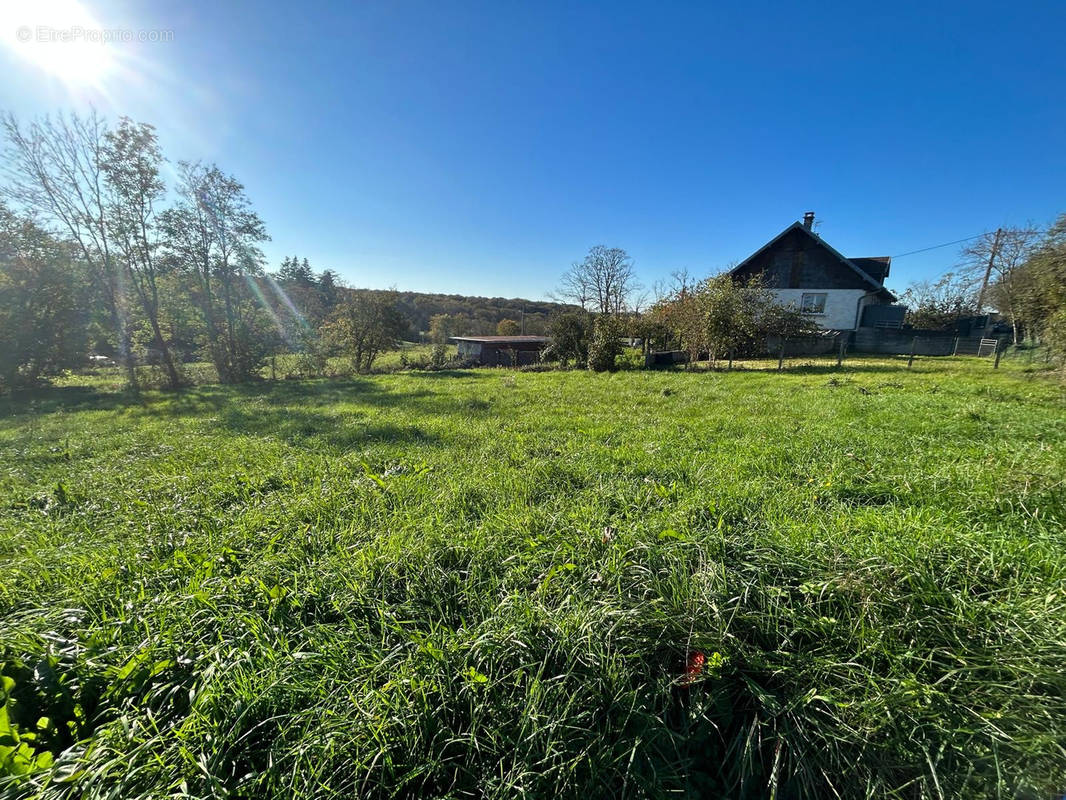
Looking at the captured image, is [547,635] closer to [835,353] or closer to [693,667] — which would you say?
[693,667]

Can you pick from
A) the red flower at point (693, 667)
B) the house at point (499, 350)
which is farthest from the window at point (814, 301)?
the red flower at point (693, 667)

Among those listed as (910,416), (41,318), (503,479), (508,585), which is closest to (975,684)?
(508,585)

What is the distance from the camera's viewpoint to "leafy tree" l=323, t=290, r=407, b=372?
63.0 feet

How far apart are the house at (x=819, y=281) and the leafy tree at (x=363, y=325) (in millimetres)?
20909

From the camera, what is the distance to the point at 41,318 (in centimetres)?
1307

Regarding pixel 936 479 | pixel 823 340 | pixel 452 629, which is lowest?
pixel 452 629

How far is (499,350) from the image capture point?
2584 centimetres

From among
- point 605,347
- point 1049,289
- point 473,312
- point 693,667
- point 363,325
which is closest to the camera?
point 693,667

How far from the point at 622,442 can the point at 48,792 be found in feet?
14.7

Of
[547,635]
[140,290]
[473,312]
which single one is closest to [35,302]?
[140,290]

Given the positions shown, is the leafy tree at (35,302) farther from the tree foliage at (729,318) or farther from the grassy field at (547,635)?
the tree foliage at (729,318)

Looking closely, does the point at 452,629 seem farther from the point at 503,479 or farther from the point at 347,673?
the point at 503,479

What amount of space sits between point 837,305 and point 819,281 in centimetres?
173

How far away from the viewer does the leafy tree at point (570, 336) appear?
59.5 ft
